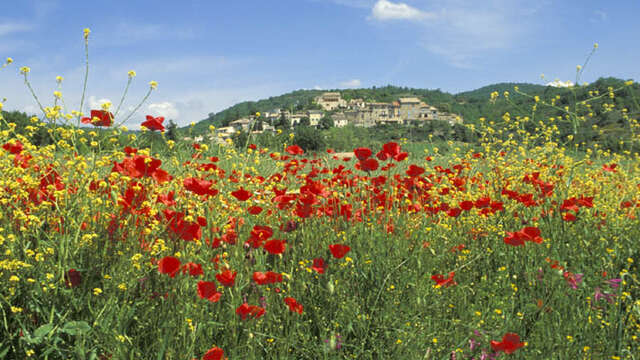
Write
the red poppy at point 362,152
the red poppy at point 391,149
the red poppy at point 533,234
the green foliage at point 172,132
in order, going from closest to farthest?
1. the red poppy at point 533,234
2. the red poppy at point 362,152
3. the red poppy at point 391,149
4. the green foliage at point 172,132

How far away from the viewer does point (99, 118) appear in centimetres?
221

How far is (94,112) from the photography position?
88.0 inches

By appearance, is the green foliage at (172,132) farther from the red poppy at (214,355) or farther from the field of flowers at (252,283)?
the red poppy at (214,355)

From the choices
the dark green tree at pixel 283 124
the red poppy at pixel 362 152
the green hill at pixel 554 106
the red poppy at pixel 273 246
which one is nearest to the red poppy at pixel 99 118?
the red poppy at pixel 273 246

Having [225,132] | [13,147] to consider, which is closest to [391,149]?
[13,147]

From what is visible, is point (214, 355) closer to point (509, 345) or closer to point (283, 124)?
point (509, 345)

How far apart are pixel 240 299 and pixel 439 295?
44.7 inches

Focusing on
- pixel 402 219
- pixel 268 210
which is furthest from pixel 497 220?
pixel 268 210

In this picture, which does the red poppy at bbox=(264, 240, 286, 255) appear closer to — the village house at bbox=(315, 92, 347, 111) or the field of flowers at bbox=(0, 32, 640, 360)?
the field of flowers at bbox=(0, 32, 640, 360)

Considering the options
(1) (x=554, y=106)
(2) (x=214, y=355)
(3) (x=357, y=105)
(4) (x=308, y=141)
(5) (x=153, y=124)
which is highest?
(3) (x=357, y=105)

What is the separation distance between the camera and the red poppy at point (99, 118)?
86.4 inches

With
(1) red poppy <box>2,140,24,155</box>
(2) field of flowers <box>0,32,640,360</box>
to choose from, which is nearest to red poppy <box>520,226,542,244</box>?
(2) field of flowers <box>0,32,640,360</box>

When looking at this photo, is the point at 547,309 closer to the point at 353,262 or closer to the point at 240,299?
the point at 353,262

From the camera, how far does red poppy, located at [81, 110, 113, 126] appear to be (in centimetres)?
220
